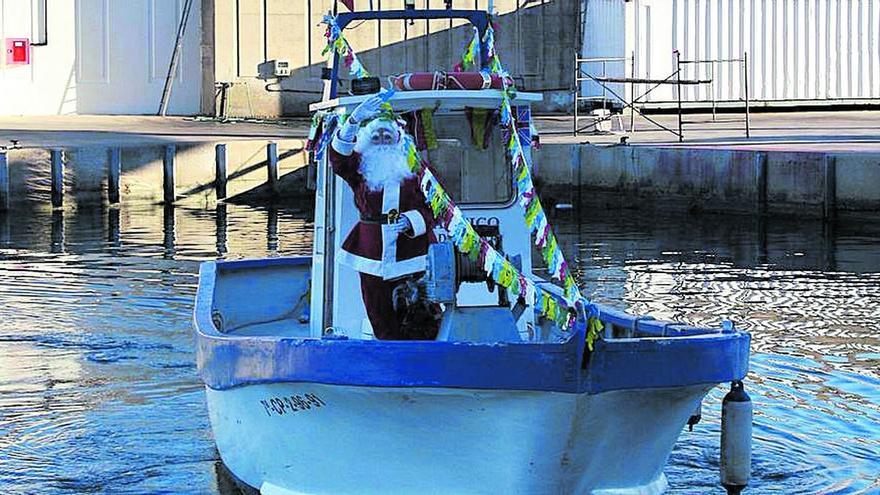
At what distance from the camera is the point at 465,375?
6.64 m

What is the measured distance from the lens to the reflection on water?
28.5ft

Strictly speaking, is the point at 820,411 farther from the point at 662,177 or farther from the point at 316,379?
the point at 662,177

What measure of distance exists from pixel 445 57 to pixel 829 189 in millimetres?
11882

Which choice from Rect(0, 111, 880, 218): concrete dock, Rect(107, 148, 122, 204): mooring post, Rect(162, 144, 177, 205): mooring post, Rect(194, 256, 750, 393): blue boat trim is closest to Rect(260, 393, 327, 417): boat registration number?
Rect(194, 256, 750, 393): blue boat trim

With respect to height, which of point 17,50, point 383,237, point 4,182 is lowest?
point 383,237

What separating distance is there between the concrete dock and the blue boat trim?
12489 mm

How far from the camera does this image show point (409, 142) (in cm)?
736

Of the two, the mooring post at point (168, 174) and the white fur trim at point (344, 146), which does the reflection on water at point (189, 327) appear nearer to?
the mooring post at point (168, 174)

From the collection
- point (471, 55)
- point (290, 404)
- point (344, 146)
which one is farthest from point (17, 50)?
point (290, 404)

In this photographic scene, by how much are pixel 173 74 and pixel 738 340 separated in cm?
2336

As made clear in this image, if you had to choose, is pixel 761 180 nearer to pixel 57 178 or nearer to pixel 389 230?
pixel 57 178

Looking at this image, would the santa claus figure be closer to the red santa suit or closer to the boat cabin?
the red santa suit

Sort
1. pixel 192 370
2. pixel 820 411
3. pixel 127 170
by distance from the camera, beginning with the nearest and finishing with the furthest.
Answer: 1. pixel 820 411
2. pixel 192 370
3. pixel 127 170

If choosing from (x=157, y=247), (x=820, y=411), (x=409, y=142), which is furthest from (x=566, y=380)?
(x=157, y=247)
